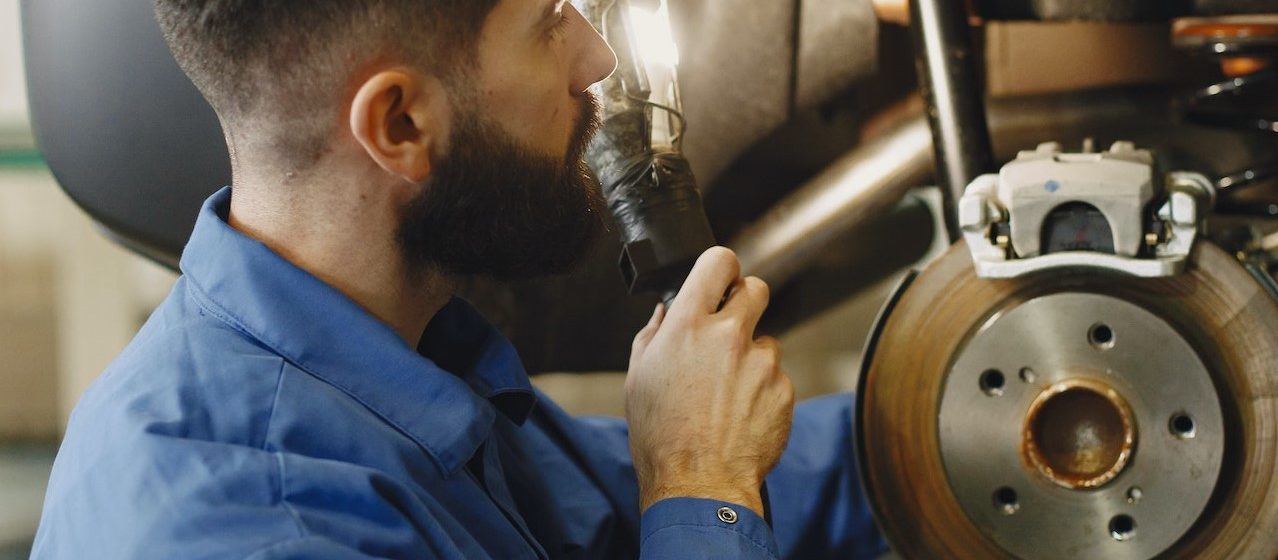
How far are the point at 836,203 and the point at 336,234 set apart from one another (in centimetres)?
44

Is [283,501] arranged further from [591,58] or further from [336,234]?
[591,58]

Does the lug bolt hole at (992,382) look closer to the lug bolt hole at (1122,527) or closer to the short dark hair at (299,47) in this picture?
the lug bolt hole at (1122,527)

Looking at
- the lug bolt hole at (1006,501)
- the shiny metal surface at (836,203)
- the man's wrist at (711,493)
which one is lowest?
the lug bolt hole at (1006,501)

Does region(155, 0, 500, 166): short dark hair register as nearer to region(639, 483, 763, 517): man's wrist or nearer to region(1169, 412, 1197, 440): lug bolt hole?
region(639, 483, 763, 517): man's wrist

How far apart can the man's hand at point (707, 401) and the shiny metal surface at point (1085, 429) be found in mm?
127

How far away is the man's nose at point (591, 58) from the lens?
63 centimetres

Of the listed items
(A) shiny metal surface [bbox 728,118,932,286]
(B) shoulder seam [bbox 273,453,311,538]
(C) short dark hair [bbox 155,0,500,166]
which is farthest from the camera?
(A) shiny metal surface [bbox 728,118,932,286]

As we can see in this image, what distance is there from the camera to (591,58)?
24.7 inches

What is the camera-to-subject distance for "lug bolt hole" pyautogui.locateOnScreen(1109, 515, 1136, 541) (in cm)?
66

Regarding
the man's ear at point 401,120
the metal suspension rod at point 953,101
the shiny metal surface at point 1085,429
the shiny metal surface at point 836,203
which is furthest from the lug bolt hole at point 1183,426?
the man's ear at point 401,120

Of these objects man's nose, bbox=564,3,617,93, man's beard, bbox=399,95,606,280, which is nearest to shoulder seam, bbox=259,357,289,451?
man's beard, bbox=399,95,606,280

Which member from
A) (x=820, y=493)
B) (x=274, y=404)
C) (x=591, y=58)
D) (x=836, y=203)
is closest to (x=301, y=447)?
(x=274, y=404)

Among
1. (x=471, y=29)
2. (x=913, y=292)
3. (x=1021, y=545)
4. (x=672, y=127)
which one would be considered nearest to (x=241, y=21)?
(x=471, y=29)

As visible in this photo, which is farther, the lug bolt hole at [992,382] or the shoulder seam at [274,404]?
the lug bolt hole at [992,382]
